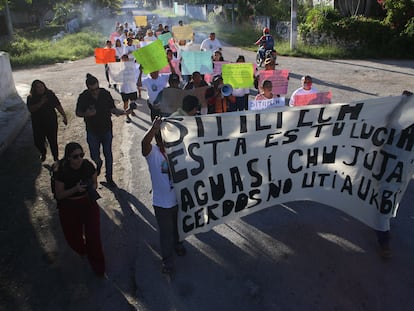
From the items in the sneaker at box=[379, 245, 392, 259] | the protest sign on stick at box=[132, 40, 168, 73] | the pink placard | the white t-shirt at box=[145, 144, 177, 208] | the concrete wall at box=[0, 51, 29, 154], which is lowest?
the sneaker at box=[379, 245, 392, 259]

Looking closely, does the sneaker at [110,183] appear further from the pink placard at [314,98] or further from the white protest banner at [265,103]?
the pink placard at [314,98]

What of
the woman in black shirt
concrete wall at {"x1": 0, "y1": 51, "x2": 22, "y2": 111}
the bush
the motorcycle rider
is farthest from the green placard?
the bush

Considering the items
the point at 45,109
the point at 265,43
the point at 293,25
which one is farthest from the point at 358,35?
the point at 45,109

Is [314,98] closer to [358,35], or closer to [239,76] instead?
[239,76]

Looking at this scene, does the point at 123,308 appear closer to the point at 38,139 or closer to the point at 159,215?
the point at 159,215

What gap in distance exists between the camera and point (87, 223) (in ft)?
14.2

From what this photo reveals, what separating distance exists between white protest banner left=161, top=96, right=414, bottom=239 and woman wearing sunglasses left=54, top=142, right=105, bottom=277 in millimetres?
899

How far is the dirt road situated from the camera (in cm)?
408

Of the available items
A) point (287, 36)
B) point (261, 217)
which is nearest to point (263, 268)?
point (261, 217)

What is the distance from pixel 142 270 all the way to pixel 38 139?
4140 millimetres

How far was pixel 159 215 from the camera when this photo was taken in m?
4.27

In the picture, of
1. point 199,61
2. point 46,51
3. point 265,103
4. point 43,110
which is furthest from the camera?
point 46,51

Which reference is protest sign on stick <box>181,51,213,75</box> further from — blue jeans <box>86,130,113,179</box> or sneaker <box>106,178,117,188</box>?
sneaker <box>106,178,117,188</box>

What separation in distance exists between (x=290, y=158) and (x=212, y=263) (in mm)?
1480
